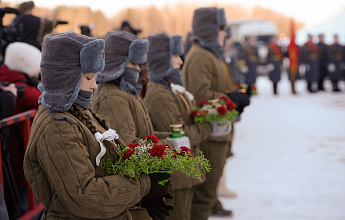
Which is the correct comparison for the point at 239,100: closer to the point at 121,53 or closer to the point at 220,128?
the point at 220,128

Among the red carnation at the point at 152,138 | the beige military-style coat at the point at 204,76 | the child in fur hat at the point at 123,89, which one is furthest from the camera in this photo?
the beige military-style coat at the point at 204,76

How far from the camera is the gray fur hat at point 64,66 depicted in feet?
7.04

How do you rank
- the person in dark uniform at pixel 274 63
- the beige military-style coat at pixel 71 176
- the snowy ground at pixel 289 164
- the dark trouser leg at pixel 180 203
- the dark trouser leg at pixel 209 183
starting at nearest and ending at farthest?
the beige military-style coat at pixel 71 176 < the dark trouser leg at pixel 180 203 < the dark trouser leg at pixel 209 183 < the snowy ground at pixel 289 164 < the person in dark uniform at pixel 274 63

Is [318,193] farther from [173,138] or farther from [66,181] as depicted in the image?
[66,181]

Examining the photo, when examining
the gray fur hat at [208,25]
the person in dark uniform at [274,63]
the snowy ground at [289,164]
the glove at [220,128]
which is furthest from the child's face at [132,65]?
the person in dark uniform at [274,63]

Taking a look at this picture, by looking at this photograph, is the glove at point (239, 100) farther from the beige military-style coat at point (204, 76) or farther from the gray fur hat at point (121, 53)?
the gray fur hat at point (121, 53)

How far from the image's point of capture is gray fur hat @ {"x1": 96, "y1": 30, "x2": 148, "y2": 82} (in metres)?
3.14

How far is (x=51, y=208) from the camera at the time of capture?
2232 mm

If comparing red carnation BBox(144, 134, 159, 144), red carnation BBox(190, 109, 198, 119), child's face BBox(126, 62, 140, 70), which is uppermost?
child's face BBox(126, 62, 140, 70)

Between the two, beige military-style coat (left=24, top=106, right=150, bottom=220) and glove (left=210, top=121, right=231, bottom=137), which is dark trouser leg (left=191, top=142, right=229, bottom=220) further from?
beige military-style coat (left=24, top=106, right=150, bottom=220)

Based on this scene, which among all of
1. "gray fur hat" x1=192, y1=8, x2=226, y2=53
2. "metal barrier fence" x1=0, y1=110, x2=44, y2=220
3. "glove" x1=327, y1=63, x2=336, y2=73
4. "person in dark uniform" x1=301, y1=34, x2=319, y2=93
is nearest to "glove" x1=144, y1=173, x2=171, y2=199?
"metal barrier fence" x1=0, y1=110, x2=44, y2=220

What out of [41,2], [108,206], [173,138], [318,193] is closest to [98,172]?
[108,206]

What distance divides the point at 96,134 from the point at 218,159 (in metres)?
2.46

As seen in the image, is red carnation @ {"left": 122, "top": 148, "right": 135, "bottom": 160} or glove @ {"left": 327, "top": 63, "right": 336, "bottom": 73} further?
glove @ {"left": 327, "top": 63, "right": 336, "bottom": 73}
